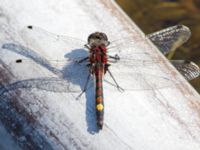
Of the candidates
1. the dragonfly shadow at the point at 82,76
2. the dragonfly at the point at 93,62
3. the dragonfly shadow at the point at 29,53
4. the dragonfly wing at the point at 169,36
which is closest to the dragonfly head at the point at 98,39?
the dragonfly at the point at 93,62

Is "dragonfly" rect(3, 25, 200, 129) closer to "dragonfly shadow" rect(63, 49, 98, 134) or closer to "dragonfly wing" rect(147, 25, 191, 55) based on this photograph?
"dragonfly shadow" rect(63, 49, 98, 134)

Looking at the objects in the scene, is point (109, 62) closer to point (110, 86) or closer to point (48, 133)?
point (110, 86)

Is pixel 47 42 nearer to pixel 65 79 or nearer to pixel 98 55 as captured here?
pixel 65 79

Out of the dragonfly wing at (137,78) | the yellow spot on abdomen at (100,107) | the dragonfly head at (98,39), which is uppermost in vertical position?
the dragonfly head at (98,39)

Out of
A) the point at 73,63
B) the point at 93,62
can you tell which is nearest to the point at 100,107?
the point at 73,63

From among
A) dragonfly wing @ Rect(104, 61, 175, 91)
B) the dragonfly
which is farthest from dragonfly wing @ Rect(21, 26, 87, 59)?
dragonfly wing @ Rect(104, 61, 175, 91)

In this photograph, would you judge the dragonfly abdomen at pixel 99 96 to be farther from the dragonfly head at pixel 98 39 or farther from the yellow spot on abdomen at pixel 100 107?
the dragonfly head at pixel 98 39

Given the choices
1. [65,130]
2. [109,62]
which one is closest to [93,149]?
[65,130]
